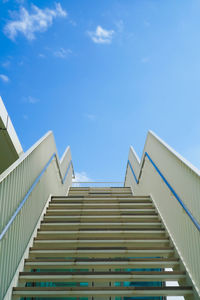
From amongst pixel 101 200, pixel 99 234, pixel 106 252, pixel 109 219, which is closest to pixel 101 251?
pixel 106 252

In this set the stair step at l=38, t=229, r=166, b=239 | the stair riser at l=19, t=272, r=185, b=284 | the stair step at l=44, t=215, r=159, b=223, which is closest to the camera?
the stair riser at l=19, t=272, r=185, b=284

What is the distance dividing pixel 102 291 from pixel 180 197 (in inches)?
60.3

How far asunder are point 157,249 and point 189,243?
60 cm

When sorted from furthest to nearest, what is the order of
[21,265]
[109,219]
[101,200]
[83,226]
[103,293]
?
[101,200], [109,219], [83,226], [21,265], [103,293]

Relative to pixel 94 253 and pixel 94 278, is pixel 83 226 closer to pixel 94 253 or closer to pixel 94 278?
pixel 94 253

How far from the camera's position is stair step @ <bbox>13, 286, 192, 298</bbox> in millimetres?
2928

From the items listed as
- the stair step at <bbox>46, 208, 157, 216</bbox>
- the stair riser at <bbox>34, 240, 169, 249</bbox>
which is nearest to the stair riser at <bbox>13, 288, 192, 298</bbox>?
the stair riser at <bbox>34, 240, 169, 249</bbox>

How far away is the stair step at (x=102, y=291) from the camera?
2928mm

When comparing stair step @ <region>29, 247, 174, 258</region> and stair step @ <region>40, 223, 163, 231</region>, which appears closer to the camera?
stair step @ <region>29, 247, 174, 258</region>

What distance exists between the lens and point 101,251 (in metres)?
3.65

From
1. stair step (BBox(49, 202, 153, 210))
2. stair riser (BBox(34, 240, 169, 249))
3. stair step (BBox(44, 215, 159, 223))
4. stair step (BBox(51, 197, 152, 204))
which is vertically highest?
stair step (BBox(51, 197, 152, 204))

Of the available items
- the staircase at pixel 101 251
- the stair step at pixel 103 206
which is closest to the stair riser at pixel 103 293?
the staircase at pixel 101 251

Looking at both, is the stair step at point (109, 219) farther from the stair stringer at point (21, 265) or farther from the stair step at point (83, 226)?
the stair stringer at point (21, 265)

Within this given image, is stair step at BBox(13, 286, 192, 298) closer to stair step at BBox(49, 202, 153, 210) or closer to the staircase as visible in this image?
the staircase
